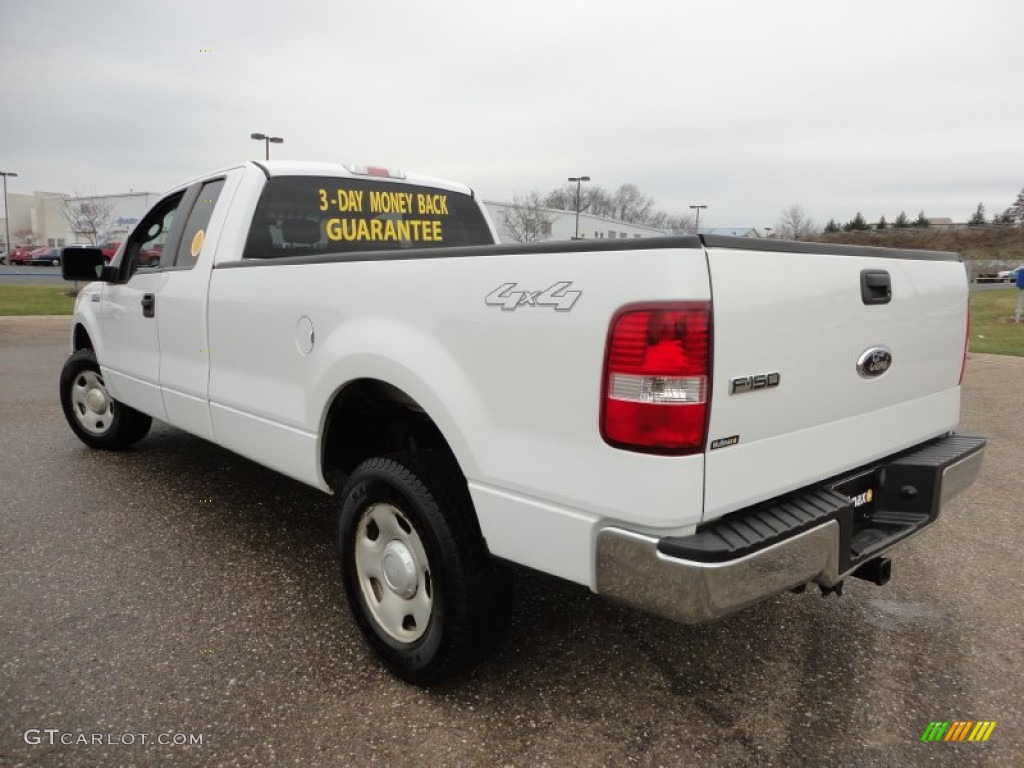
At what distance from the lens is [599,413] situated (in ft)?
6.02

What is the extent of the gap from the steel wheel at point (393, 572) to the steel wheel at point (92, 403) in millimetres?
3369

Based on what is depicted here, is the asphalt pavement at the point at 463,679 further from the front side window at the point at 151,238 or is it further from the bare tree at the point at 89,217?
the bare tree at the point at 89,217

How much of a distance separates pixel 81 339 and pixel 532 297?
4.70 meters

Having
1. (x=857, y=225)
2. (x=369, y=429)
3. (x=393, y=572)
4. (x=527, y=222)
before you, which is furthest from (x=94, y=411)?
(x=857, y=225)

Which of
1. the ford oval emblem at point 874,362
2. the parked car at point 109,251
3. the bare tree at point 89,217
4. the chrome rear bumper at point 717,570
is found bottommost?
the chrome rear bumper at point 717,570

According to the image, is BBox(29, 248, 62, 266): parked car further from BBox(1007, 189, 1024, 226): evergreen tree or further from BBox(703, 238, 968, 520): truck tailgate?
BBox(1007, 189, 1024, 226): evergreen tree

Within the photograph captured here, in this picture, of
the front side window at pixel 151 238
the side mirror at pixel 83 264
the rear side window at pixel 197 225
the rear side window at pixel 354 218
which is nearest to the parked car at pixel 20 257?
the side mirror at pixel 83 264

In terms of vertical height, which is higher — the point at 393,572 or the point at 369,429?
the point at 369,429

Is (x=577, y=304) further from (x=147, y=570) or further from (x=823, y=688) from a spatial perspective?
(x=147, y=570)

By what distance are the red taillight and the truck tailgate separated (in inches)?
1.9

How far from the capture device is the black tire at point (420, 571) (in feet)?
7.32

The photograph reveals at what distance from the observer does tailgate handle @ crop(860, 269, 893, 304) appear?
221 cm

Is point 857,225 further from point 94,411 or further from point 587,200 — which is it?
point 94,411

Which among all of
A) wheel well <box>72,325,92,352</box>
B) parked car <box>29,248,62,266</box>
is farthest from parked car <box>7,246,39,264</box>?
wheel well <box>72,325,92,352</box>
